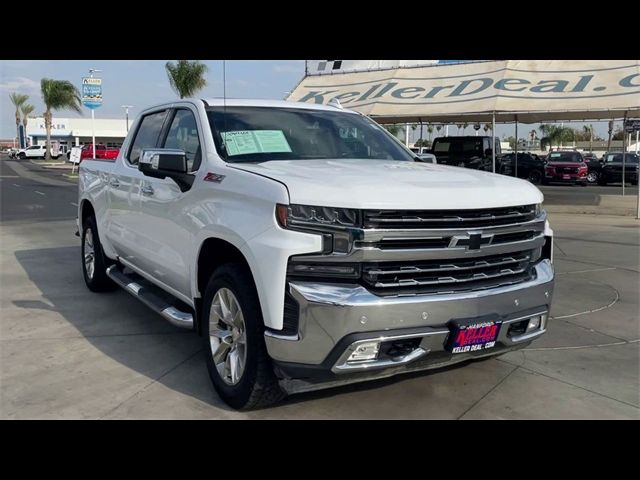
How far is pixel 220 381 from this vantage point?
3.80 m

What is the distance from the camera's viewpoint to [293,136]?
4496 mm

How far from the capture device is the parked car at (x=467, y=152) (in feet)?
70.3

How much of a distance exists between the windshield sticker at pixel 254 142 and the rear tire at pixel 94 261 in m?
2.85

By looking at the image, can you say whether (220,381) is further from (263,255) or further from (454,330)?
(454,330)

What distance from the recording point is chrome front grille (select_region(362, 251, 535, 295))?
3182 millimetres

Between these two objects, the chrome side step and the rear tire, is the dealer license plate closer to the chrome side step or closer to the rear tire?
the chrome side step

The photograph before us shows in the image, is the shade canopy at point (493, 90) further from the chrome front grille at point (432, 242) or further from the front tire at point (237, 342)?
the front tire at point (237, 342)

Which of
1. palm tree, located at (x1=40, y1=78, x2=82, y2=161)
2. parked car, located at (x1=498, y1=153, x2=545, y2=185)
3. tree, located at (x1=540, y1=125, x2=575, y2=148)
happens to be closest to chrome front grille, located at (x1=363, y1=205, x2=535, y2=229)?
parked car, located at (x1=498, y1=153, x2=545, y2=185)

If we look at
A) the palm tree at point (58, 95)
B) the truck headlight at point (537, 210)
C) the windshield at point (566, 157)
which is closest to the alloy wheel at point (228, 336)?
the truck headlight at point (537, 210)

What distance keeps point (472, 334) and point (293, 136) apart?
2.03m

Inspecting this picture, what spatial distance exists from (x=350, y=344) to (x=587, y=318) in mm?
3746

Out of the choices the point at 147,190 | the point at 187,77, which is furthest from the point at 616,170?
the point at 147,190

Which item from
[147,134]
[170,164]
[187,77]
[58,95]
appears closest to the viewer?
[170,164]

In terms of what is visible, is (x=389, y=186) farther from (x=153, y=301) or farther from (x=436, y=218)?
(x=153, y=301)
